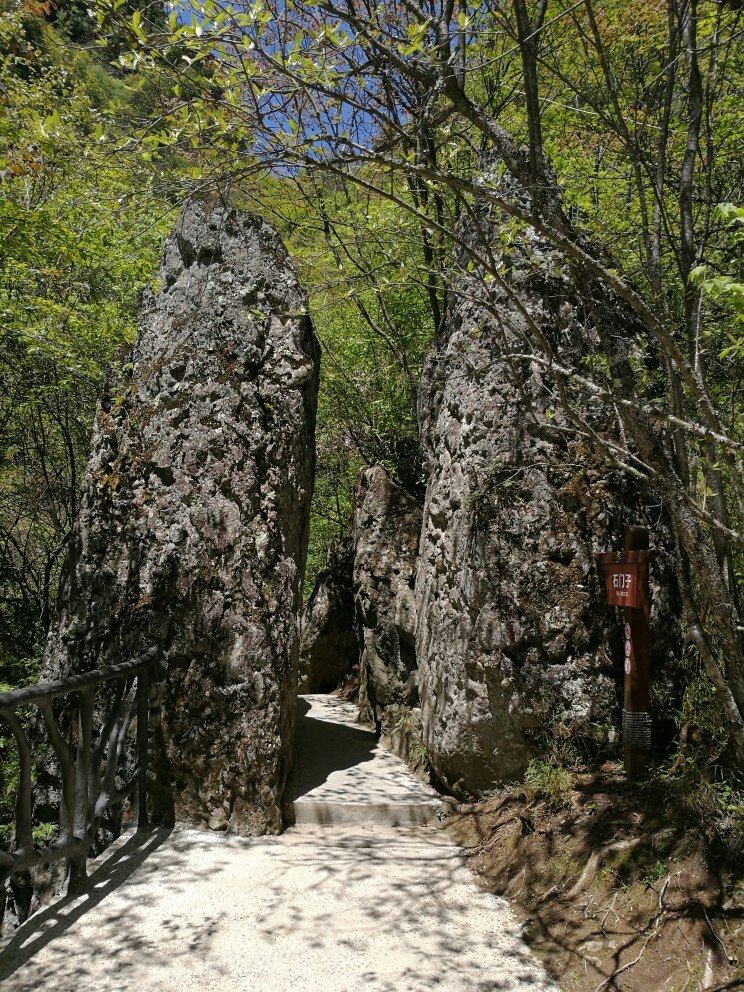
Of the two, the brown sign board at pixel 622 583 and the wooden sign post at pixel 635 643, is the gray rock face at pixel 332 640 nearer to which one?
the brown sign board at pixel 622 583

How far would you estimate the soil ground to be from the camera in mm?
2562

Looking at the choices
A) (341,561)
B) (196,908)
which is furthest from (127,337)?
(196,908)

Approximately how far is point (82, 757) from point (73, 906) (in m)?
0.64

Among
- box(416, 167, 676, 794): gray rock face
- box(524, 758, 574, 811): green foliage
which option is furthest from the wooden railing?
box(524, 758, 574, 811): green foliage

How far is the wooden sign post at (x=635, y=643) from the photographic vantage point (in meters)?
3.68

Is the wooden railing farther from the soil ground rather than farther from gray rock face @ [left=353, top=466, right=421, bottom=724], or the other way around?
gray rock face @ [left=353, top=466, right=421, bottom=724]

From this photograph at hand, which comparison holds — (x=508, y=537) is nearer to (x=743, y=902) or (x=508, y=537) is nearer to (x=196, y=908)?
(x=743, y=902)

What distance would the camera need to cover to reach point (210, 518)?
4.71 m

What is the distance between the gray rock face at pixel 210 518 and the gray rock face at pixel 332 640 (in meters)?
3.71

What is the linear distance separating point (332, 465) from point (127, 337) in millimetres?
3994

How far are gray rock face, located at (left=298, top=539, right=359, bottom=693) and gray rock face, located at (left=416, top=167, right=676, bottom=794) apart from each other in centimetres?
382

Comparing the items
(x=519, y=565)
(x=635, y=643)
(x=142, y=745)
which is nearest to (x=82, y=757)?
(x=142, y=745)

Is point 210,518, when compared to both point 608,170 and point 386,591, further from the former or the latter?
point 608,170

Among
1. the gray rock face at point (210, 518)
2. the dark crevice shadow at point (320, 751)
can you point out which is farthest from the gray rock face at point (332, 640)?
the gray rock face at point (210, 518)
